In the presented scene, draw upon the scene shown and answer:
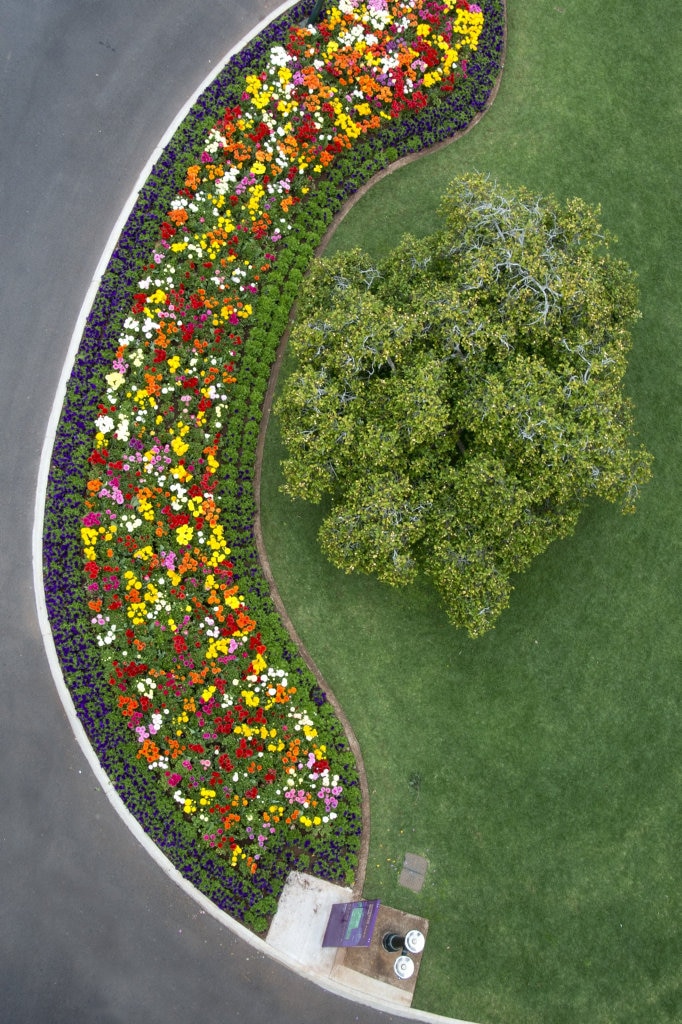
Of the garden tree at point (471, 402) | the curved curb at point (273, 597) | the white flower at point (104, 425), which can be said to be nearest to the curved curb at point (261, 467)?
the curved curb at point (273, 597)

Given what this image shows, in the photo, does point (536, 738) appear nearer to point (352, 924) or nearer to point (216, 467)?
point (352, 924)

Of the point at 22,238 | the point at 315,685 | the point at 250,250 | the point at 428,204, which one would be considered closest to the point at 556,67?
the point at 428,204

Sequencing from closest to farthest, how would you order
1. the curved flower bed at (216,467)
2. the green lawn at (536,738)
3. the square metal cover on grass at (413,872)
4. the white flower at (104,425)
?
the curved flower bed at (216,467)
the green lawn at (536,738)
the square metal cover on grass at (413,872)
the white flower at (104,425)

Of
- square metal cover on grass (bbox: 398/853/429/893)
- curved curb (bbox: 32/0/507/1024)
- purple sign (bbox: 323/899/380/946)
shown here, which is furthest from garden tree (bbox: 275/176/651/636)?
purple sign (bbox: 323/899/380/946)

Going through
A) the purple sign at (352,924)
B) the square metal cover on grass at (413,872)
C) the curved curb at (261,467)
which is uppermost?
the curved curb at (261,467)

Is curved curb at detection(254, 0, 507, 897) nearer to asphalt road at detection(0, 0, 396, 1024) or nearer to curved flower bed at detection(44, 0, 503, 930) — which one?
curved flower bed at detection(44, 0, 503, 930)

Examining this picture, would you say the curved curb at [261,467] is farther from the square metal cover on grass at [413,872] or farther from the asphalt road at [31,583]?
the asphalt road at [31,583]
